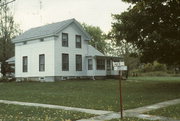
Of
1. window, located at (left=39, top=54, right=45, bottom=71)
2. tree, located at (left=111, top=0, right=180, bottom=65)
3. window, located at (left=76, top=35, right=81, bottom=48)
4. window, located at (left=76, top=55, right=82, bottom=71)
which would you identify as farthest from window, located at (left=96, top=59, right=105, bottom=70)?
tree, located at (left=111, top=0, right=180, bottom=65)

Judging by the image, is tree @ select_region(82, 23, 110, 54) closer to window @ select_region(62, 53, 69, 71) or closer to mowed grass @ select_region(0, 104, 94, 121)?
window @ select_region(62, 53, 69, 71)

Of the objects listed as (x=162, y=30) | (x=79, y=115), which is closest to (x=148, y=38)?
(x=162, y=30)

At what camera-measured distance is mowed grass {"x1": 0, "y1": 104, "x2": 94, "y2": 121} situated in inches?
504

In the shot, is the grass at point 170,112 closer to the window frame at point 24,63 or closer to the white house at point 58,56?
the white house at point 58,56

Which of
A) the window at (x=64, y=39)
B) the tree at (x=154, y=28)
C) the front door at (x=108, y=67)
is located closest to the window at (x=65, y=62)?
the window at (x=64, y=39)

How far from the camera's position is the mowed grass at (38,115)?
42.0ft

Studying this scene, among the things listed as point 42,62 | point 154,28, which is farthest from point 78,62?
point 154,28

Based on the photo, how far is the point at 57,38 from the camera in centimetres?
3700

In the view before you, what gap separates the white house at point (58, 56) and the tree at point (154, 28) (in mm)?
12186

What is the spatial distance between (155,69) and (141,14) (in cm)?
5066

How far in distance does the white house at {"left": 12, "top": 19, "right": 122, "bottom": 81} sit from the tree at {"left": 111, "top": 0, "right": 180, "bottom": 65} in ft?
40.0

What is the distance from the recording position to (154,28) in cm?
2477

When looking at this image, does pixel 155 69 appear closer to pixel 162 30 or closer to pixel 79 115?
pixel 162 30

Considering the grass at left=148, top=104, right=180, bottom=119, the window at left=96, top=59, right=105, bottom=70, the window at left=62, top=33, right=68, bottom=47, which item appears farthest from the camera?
the window at left=96, top=59, right=105, bottom=70
